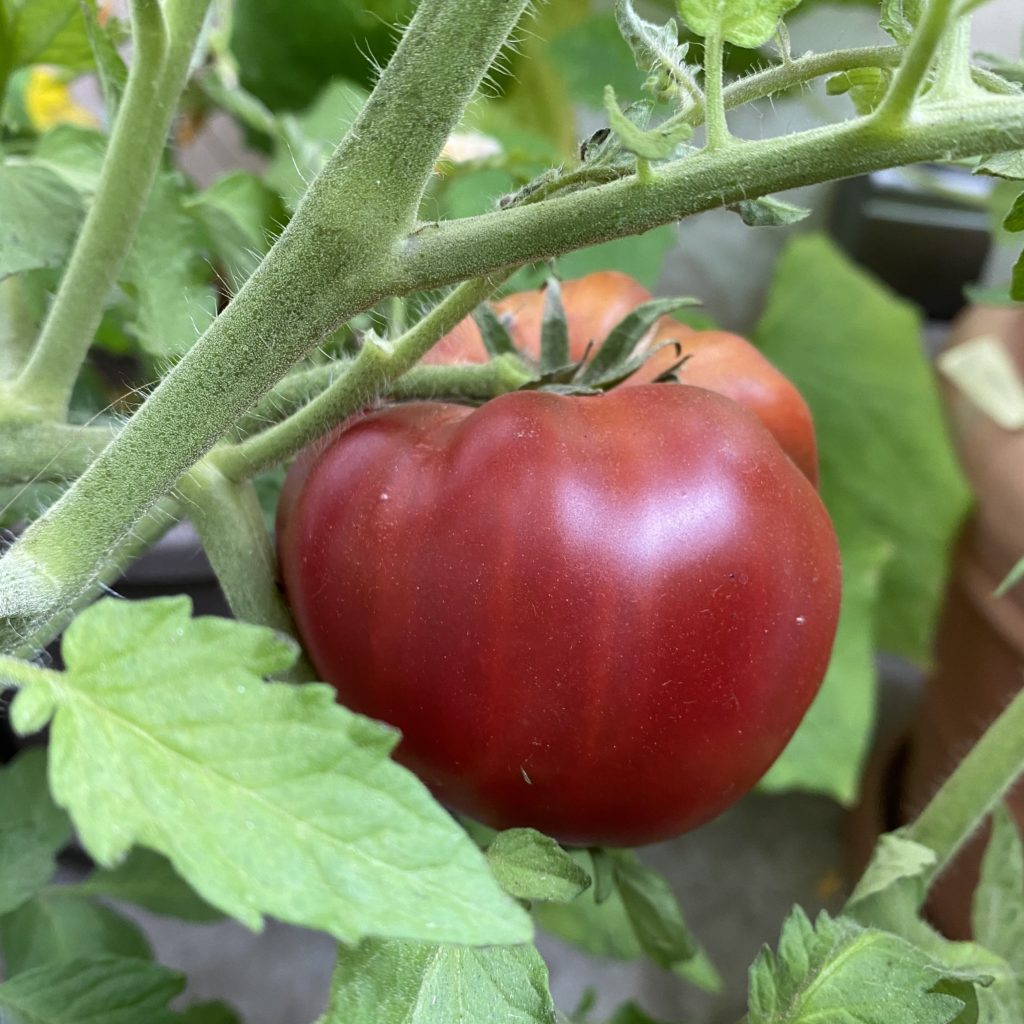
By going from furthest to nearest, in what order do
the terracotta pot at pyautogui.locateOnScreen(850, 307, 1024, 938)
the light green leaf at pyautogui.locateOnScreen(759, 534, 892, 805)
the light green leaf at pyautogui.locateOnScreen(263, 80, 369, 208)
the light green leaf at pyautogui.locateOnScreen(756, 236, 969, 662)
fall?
1. the light green leaf at pyautogui.locateOnScreen(756, 236, 969, 662)
2. the light green leaf at pyautogui.locateOnScreen(759, 534, 892, 805)
3. the terracotta pot at pyautogui.locateOnScreen(850, 307, 1024, 938)
4. the light green leaf at pyautogui.locateOnScreen(263, 80, 369, 208)

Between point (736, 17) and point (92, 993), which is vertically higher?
point (736, 17)

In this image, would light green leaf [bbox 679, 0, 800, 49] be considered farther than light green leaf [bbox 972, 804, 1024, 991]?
No

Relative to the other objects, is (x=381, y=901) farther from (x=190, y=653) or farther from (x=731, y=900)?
(x=731, y=900)

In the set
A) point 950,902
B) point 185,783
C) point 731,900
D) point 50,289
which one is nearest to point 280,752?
point 185,783

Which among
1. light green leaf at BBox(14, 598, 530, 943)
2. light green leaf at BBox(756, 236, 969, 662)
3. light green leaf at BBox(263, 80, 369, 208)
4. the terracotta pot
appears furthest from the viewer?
light green leaf at BBox(756, 236, 969, 662)

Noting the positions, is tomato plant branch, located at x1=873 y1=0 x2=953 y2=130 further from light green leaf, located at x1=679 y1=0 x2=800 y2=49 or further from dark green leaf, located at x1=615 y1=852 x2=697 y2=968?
dark green leaf, located at x1=615 y1=852 x2=697 y2=968

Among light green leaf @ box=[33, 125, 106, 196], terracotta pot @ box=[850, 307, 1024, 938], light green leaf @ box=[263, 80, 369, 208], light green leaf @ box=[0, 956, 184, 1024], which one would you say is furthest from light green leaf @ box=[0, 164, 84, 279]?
terracotta pot @ box=[850, 307, 1024, 938]

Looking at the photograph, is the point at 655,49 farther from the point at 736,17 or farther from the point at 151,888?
the point at 151,888

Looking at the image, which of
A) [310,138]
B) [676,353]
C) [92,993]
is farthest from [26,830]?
[310,138]
